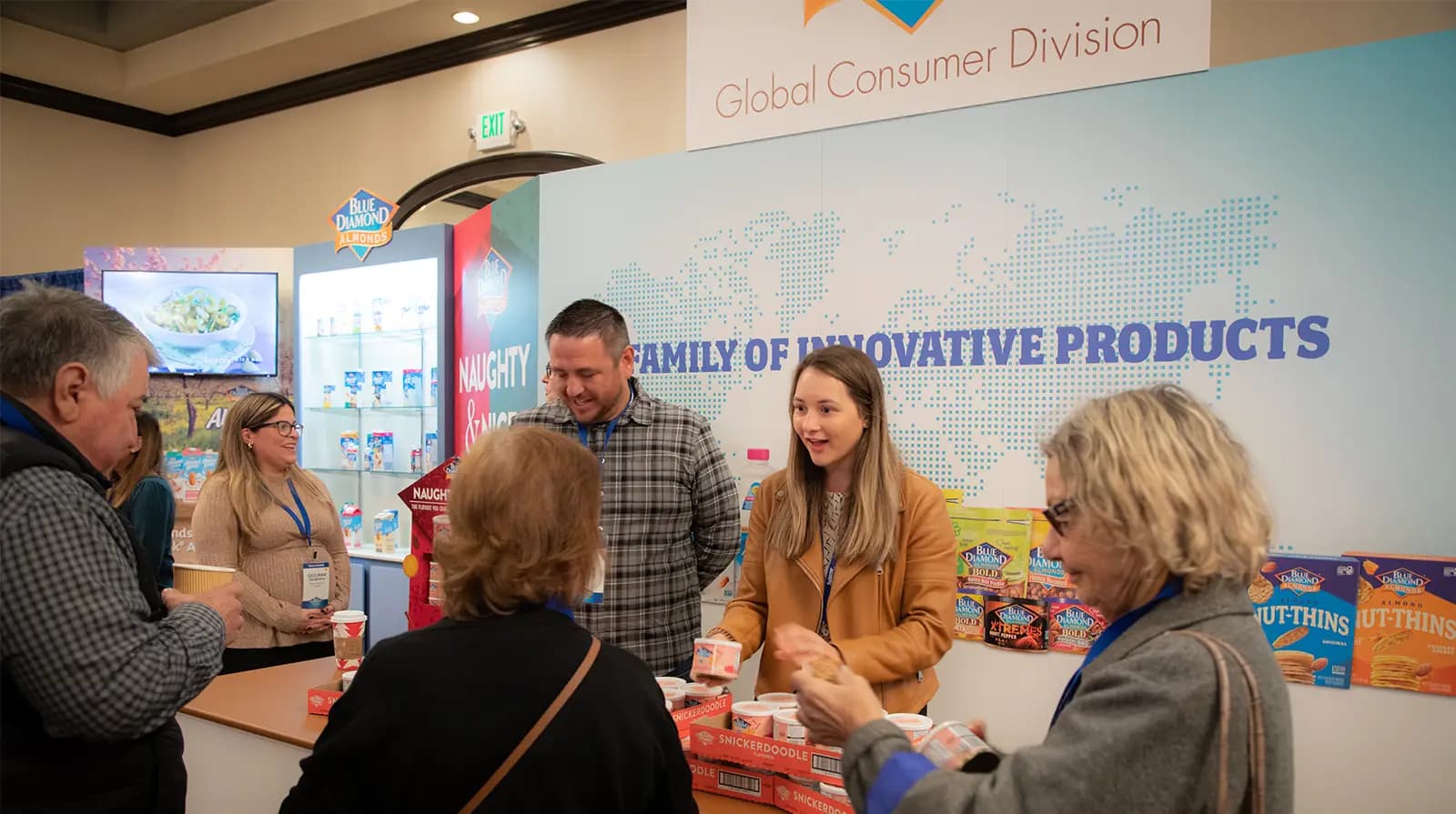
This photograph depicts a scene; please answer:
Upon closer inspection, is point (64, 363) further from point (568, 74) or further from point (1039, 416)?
point (568, 74)

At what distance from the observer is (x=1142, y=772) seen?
108cm

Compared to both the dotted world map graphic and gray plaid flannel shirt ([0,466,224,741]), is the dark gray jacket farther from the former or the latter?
the dotted world map graphic

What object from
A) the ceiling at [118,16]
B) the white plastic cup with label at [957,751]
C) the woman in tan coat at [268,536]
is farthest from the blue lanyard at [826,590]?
the ceiling at [118,16]

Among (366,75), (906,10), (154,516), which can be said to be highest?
(366,75)

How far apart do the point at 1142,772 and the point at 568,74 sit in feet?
17.7

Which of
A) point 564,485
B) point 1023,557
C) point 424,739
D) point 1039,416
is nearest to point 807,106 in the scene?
point 1039,416

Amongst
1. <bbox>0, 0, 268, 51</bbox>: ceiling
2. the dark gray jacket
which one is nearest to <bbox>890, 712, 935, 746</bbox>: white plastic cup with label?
the dark gray jacket

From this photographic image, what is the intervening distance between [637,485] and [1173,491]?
1.93m

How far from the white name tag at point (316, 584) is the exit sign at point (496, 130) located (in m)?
3.48

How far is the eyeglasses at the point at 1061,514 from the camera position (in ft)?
4.17

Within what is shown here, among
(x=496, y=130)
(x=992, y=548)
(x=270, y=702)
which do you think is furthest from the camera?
(x=496, y=130)

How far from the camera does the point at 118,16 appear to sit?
22.5ft

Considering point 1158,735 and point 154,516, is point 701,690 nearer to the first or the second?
point 1158,735

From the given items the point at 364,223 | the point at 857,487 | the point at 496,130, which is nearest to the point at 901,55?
the point at 857,487
